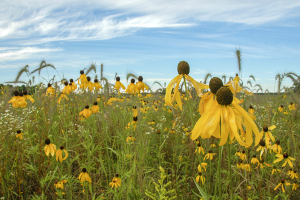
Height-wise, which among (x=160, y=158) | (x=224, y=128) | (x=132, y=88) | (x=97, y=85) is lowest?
(x=160, y=158)

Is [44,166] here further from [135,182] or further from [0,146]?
[135,182]

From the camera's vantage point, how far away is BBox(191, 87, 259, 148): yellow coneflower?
93 centimetres

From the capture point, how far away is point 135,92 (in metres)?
3.25

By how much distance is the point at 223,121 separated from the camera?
0.95 metres

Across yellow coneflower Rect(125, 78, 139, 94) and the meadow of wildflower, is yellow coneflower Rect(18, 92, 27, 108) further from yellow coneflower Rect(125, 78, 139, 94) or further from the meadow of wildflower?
yellow coneflower Rect(125, 78, 139, 94)

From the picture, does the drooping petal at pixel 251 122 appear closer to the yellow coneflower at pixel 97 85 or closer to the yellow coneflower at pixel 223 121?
the yellow coneflower at pixel 223 121

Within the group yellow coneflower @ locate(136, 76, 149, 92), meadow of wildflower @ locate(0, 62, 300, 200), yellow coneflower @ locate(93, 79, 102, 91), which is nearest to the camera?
meadow of wildflower @ locate(0, 62, 300, 200)

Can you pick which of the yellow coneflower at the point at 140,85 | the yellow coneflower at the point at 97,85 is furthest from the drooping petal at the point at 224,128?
the yellow coneflower at the point at 97,85

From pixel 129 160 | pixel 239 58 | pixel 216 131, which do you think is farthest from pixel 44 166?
pixel 239 58

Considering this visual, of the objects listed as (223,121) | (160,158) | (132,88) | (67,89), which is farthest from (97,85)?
(223,121)

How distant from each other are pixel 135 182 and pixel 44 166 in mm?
1193

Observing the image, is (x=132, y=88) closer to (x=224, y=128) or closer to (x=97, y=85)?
(x=97, y=85)

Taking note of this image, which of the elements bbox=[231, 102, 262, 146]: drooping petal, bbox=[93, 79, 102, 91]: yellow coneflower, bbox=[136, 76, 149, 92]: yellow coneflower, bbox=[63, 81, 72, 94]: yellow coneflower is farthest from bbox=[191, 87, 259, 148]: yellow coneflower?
bbox=[93, 79, 102, 91]: yellow coneflower

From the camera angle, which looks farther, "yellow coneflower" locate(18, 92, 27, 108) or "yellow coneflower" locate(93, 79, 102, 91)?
"yellow coneflower" locate(93, 79, 102, 91)
